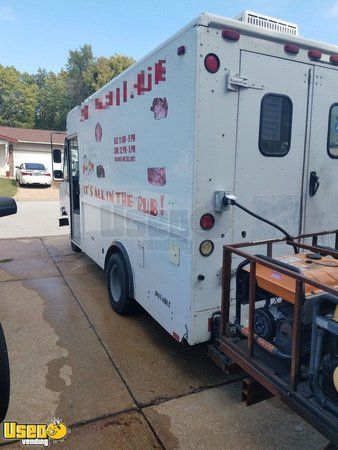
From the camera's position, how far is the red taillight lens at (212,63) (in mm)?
2711

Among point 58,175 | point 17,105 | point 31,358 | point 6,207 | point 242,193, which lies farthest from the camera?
point 17,105

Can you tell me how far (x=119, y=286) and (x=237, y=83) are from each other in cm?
278

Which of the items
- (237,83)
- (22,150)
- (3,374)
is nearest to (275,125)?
(237,83)

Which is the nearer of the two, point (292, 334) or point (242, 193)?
point (292, 334)

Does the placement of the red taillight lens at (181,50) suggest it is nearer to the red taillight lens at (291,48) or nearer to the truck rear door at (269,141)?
the truck rear door at (269,141)

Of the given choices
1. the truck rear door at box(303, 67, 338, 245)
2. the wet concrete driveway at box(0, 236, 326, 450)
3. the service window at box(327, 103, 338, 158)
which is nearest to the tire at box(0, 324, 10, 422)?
the wet concrete driveway at box(0, 236, 326, 450)

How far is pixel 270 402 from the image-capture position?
300cm

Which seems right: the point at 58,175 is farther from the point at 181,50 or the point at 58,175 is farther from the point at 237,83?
the point at 237,83

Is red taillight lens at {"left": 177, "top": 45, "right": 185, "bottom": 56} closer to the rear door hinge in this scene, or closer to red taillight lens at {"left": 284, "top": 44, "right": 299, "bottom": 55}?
the rear door hinge

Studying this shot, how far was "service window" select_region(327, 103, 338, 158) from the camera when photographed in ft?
11.2

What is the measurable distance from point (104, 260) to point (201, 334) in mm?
2446

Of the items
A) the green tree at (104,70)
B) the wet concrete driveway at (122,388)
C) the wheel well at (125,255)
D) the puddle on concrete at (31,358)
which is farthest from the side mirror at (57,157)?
the green tree at (104,70)

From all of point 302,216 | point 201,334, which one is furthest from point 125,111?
point 201,334

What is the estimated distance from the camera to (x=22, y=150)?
28625 millimetres
